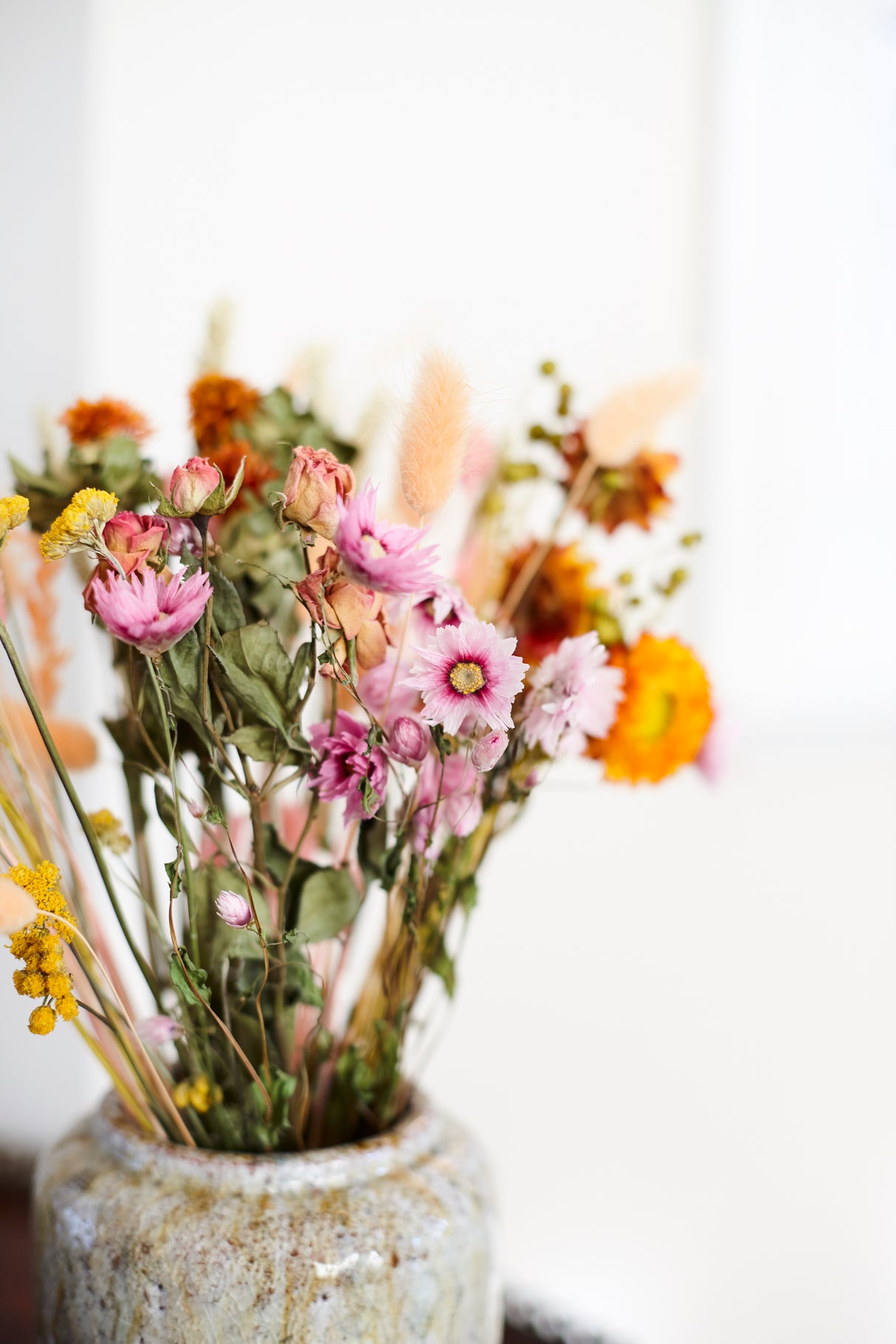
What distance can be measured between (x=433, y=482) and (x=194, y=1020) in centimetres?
26

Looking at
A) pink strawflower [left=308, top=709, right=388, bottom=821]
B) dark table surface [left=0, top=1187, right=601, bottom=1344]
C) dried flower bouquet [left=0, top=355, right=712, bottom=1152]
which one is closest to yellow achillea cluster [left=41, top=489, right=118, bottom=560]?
dried flower bouquet [left=0, top=355, right=712, bottom=1152]

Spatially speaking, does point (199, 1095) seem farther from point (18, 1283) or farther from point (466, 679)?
point (18, 1283)

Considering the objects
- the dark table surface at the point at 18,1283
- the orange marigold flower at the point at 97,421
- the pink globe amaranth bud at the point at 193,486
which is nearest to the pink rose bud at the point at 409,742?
the pink globe amaranth bud at the point at 193,486

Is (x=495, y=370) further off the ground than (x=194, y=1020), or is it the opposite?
(x=495, y=370)

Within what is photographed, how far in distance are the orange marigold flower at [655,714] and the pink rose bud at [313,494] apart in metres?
0.18

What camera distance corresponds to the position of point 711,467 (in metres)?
1.13

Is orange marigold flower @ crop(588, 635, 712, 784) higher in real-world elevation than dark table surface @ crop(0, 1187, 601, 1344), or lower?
higher

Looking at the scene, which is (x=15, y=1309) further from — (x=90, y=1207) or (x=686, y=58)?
(x=686, y=58)

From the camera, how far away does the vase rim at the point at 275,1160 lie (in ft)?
1.40

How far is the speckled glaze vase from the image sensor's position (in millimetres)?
397

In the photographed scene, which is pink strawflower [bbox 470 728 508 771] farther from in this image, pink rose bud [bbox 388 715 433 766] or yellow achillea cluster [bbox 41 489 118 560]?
yellow achillea cluster [bbox 41 489 118 560]

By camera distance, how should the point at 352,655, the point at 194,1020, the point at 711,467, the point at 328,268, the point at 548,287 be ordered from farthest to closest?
1. the point at 711,467
2. the point at 548,287
3. the point at 328,268
4. the point at 194,1020
5. the point at 352,655

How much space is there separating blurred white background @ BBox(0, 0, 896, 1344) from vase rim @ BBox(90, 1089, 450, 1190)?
380 mm

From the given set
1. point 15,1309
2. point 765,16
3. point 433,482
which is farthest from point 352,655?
point 765,16
